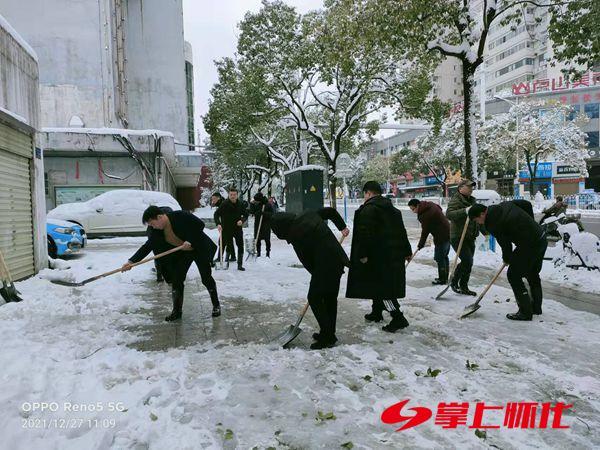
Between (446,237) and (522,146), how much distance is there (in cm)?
3161

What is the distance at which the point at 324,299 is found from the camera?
4.48 meters

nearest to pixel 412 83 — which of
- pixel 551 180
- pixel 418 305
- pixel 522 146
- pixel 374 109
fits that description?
pixel 374 109

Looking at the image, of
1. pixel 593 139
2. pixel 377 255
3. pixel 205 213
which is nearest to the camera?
pixel 377 255

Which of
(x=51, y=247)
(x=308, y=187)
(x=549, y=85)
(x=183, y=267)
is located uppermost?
(x=549, y=85)

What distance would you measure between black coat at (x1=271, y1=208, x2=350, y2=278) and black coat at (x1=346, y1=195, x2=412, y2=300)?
15.9 inches

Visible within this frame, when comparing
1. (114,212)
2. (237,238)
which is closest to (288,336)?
(237,238)

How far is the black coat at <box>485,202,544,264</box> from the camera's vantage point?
17.2 feet

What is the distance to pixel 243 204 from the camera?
9672 mm

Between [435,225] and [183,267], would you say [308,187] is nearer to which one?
[435,225]

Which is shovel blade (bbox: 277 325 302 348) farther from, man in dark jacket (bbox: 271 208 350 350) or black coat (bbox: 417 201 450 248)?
black coat (bbox: 417 201 450 248)

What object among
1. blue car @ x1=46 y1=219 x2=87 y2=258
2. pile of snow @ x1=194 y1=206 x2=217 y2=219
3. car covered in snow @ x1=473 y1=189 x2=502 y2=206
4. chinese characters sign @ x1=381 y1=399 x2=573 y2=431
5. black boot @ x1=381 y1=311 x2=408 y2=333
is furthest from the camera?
pile of snow @ x1=194 y1=206 x2=217 y2=219

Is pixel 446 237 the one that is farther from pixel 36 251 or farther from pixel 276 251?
pixel 36 251

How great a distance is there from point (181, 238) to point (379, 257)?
2483 mm

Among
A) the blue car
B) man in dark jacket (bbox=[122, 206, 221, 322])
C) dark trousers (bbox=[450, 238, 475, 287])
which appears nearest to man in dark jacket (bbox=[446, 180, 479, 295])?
dark trousers (bbox=[450, 238, 475, 287])
